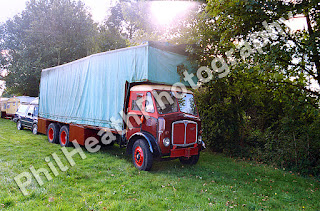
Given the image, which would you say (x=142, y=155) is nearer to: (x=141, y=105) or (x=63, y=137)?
(x=141, y=105)

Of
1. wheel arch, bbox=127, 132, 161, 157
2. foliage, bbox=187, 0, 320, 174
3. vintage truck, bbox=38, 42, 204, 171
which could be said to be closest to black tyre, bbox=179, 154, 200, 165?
vintage truck, bbox=38, 42, 204, 171

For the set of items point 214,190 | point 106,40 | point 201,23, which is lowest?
point 214,190

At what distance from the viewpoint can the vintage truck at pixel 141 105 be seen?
6.72m

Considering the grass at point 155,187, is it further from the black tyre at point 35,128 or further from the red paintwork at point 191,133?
the black tyre at point 35,128

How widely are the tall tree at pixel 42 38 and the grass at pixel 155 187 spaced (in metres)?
18.5

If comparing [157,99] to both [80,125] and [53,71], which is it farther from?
[53,71]

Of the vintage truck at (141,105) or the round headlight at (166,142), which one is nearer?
the round headlight at (166,142)

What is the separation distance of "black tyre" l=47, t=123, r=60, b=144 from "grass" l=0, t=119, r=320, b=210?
274cm

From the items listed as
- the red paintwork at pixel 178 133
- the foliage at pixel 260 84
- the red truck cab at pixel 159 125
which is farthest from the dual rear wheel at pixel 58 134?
the foliage at pixel 260 84

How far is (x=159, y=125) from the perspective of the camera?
6.58 metres

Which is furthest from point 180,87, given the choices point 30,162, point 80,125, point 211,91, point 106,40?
point 106,40

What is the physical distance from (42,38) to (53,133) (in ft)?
56.9

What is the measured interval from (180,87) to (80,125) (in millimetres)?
4534

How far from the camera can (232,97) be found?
32.7 feet
